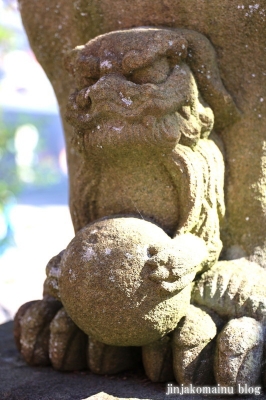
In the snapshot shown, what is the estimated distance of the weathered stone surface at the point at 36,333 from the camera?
1.83 m

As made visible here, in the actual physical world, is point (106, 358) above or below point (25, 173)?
below

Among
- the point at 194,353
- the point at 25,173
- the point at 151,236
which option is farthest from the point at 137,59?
the point at 25,173

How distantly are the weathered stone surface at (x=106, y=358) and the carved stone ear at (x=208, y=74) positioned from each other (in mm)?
899

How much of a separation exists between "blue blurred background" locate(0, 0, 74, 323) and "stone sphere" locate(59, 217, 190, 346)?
1.39 meters

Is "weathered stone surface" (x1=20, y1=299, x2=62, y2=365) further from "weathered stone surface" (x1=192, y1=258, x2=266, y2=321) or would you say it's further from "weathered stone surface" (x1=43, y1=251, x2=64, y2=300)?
"weathered stone surface" (x1=192, y1=258, x2=266, y2=321)

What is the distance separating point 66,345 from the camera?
1.76 metres

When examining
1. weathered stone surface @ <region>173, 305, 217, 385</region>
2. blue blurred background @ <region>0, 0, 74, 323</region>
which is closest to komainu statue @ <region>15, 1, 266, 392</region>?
weathered stone surface @ <region>173, 305, 217, 385</region>

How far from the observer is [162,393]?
1.56 m

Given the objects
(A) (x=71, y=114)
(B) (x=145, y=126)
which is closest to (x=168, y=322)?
(B) (x=145, y=126)

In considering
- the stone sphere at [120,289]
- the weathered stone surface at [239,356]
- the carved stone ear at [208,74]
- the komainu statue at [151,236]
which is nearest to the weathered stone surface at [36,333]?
the komainu statue at [151,236]

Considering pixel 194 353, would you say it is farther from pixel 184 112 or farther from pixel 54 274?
pixel 184 112

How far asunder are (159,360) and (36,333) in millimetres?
477

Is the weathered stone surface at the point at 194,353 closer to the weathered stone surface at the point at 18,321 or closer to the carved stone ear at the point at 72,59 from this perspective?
the weathered stone surface at the point at 18,321

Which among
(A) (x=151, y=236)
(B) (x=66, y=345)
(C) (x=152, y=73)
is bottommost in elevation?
(B) (x=66, y=345)
